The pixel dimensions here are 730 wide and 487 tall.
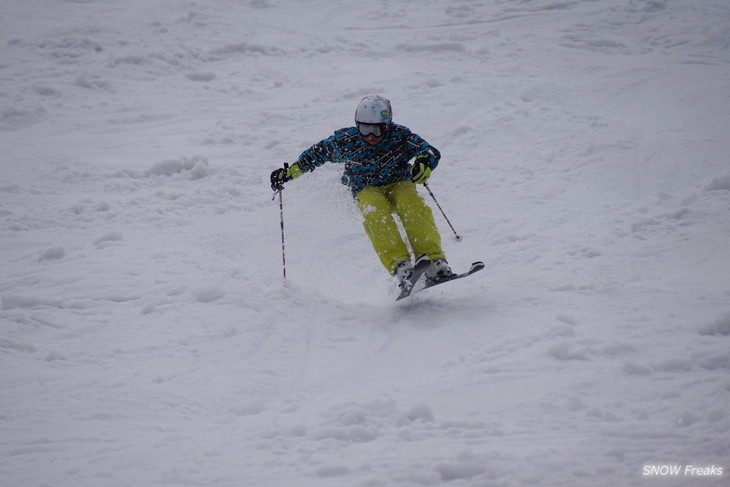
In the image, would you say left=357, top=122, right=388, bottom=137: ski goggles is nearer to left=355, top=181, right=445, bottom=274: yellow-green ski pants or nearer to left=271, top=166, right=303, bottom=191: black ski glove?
left=355, top=181, right=445, bottom=274: yellow-green ski pants

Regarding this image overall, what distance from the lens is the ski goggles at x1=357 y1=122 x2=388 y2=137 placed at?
5.39 m

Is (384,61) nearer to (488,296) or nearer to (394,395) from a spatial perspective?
(488,296)

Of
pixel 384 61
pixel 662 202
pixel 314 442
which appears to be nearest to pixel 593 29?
pixel 384 61

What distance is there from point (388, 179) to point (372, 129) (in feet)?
1.65

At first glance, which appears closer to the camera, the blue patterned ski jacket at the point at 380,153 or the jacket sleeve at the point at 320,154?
the blue patterned ski jacket at the point at 380,153

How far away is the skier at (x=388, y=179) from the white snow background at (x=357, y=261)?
19.8 inches

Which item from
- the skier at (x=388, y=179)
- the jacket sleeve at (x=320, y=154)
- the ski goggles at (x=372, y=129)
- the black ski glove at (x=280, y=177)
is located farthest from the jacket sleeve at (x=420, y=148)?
the black ski glove at (x=280, y=177)

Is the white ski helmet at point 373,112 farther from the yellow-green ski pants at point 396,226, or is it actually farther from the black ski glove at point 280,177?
the black ski glove at point 280,177

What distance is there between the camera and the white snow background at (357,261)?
3.14m

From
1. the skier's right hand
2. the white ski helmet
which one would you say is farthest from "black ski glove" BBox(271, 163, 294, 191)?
the white ski helmet

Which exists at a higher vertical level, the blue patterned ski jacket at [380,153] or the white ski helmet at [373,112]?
the white ski helmet at [373,112]

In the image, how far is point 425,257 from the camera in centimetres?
505

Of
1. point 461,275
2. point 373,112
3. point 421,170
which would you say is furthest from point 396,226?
point 373,112

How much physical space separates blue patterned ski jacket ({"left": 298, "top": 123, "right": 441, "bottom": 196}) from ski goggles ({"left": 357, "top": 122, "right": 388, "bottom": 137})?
91 mm
